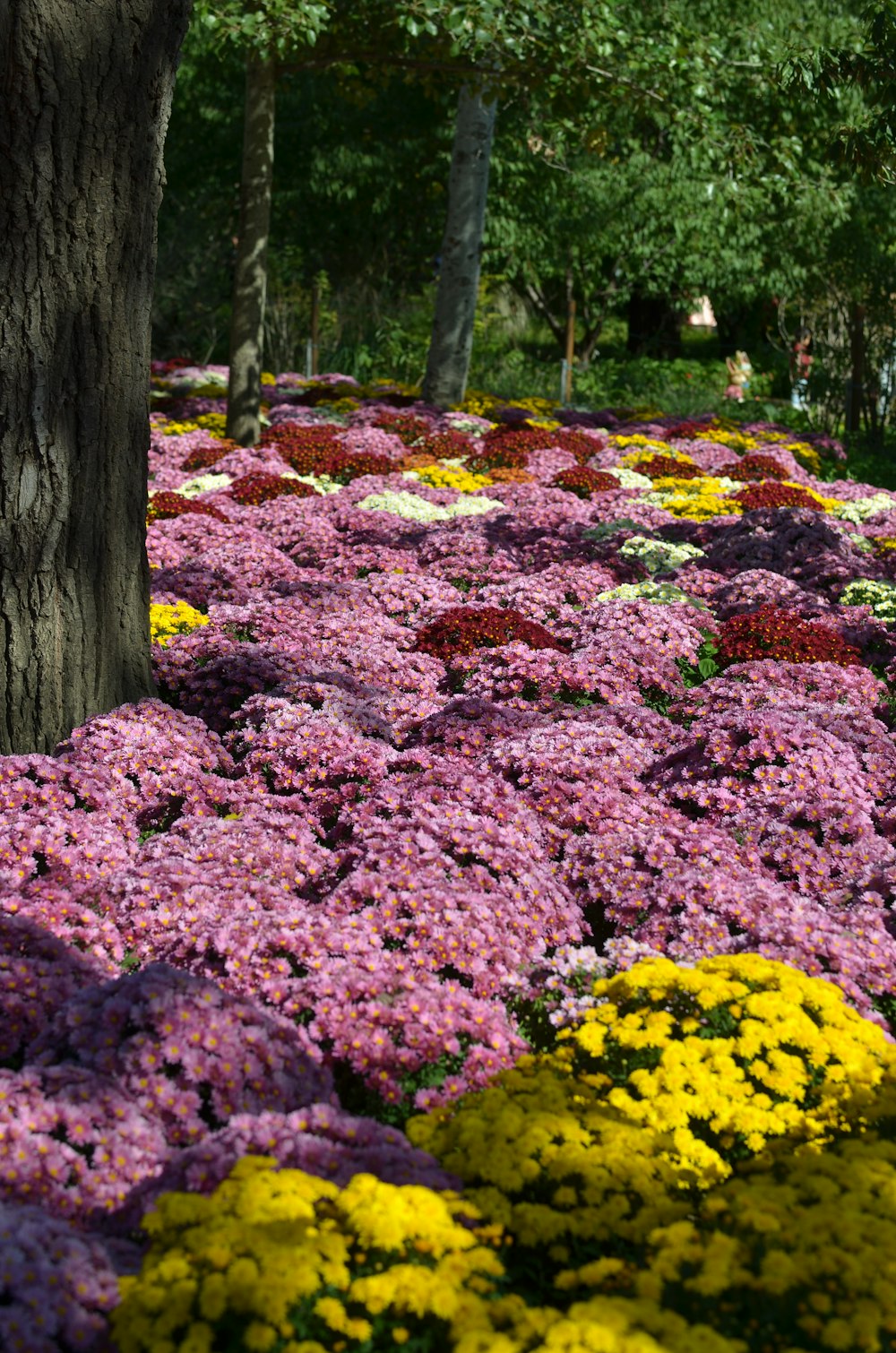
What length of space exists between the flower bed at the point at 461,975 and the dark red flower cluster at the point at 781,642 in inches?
1.2

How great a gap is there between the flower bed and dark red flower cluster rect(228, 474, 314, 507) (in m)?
2.99

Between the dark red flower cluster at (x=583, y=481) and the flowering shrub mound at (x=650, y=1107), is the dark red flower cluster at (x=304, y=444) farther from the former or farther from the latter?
the flowering shrub mound at (x=650, y=1107)

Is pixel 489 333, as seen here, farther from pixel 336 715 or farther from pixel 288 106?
pixel 336 715

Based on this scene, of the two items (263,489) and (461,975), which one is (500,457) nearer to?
(263,489)

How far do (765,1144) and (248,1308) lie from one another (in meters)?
1.50

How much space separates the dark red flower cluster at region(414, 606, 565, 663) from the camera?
7.25m

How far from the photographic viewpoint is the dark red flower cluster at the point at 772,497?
478 inches

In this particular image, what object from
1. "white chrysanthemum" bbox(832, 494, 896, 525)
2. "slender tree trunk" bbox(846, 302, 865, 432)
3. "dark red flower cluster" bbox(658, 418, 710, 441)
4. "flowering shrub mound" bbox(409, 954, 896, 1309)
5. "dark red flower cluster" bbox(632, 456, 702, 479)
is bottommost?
"flowering shrub mound" bbox(409, 954, 896, 1309)

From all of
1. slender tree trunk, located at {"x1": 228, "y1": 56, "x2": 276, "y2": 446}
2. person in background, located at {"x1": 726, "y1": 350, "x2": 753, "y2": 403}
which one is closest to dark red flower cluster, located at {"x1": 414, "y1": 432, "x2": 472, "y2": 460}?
slender tree trunk, located at {"x1": 228, "y1": 56, "x2": 276, "y2": 446}

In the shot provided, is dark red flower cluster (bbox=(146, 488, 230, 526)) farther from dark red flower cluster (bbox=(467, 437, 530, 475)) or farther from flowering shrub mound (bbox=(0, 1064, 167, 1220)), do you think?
flowering shrub mound (bbox=(0, 1064, 167, 1220))

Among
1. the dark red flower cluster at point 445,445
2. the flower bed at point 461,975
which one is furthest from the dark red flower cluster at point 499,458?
the flower bed at point 461,975

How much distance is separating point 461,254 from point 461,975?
48.6 feet

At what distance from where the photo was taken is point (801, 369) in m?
23.7

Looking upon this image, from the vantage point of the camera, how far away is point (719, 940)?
4.33m
